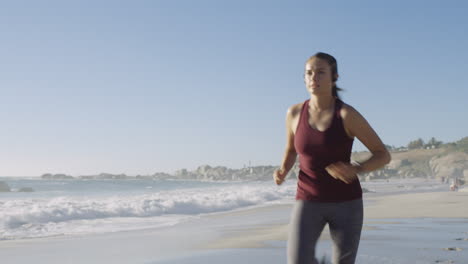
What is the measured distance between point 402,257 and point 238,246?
2.47m

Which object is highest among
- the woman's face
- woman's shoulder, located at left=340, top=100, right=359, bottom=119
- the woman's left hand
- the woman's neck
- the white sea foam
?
the woman's face

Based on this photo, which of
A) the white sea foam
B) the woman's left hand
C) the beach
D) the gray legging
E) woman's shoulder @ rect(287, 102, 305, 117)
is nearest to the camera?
the woman's left hand

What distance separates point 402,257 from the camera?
632 centimetres

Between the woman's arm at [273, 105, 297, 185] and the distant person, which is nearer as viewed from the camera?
the distant person

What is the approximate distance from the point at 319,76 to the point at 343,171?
1.81ft

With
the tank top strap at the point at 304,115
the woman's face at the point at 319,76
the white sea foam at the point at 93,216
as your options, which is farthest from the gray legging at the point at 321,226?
the white sea foam at the point at 93,216

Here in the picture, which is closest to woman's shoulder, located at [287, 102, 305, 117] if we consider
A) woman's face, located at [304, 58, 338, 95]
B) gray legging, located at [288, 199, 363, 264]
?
→ woman's face, located at [304, 58, 338, 95]

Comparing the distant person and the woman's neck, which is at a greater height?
the woman's neck

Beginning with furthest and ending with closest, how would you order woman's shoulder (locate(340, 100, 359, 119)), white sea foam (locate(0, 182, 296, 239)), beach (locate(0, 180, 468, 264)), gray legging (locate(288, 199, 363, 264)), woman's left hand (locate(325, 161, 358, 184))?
white sea foam (locate(0, 182, 296, 239)) → beach (locate(0, 180, 468, 264)) → gray legging (locate(288, 199, 363, 264)) → woman's shoulder (locate(340, 100, 359, 119)) → woman's left hand (locate(325, 161, 358, 184))

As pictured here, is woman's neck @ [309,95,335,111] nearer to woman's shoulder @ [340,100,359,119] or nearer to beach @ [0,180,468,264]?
woman's shoulder @ [340,100,359,119]

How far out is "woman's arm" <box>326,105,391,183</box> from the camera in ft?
8.29

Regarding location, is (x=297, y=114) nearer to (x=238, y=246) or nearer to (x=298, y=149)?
(x=298, y=149)

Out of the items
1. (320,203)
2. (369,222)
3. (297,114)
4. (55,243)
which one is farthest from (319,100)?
(369,222)

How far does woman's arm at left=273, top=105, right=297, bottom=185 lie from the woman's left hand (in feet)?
1.41
